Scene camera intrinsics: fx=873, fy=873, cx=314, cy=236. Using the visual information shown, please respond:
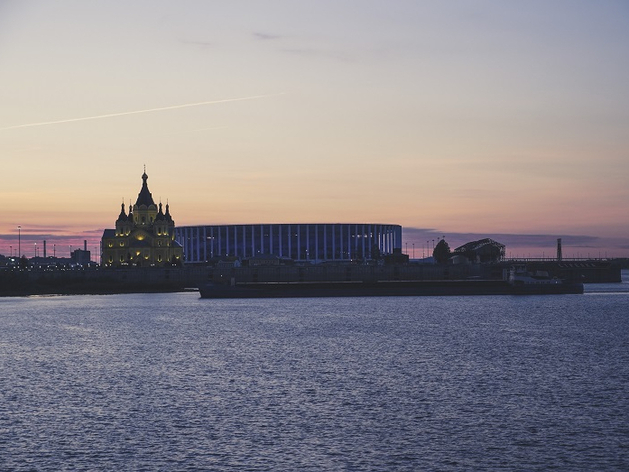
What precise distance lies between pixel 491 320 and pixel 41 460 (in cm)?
9126

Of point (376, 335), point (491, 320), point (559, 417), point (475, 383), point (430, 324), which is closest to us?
point (559, 417)

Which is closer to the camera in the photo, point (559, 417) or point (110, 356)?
point (559, 417)

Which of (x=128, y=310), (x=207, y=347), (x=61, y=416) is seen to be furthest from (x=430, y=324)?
(x=61, y=416)

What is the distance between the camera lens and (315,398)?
54312 millimetres

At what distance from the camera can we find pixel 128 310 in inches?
5866

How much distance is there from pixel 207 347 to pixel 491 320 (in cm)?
5095

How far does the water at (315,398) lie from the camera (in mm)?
39906

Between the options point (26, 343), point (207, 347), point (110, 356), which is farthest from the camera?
point (26, 343)

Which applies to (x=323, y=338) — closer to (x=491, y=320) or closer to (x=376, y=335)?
(x=376, y=335)

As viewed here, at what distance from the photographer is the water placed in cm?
3991

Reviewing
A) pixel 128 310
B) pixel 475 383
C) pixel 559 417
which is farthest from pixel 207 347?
pixel 128 310

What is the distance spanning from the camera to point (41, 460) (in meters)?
39.2

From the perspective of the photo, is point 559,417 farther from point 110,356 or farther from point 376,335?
point 376,335

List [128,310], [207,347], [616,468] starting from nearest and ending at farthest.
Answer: [616,468], [207,347], [128,310]
